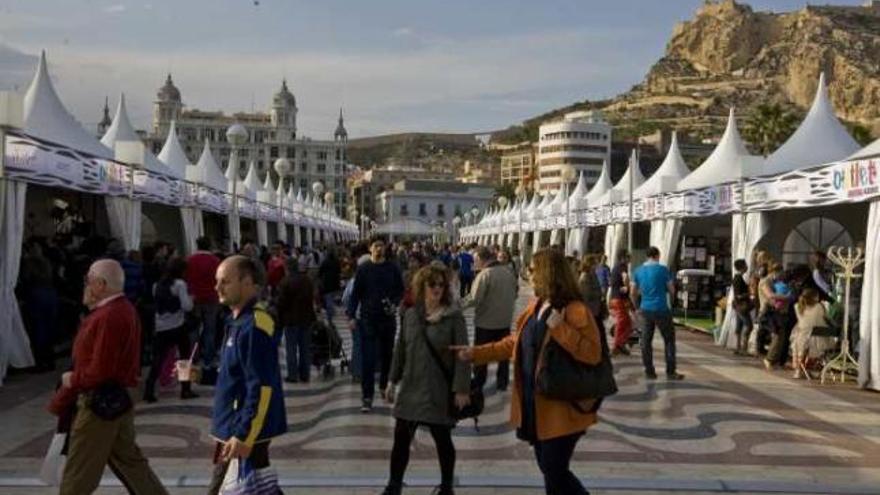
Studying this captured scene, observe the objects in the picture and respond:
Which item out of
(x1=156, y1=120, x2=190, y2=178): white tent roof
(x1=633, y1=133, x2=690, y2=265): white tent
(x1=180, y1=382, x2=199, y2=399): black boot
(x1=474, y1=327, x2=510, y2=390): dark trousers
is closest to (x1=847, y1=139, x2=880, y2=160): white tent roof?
(x1=474, y1=327, x2=510, y2=390): dark trousers

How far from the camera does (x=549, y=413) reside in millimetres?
4676

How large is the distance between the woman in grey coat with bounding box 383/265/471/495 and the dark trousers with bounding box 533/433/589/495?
86cm

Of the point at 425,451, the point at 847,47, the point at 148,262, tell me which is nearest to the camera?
the point at 425,451

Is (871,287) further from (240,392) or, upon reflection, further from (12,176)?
(12,176)

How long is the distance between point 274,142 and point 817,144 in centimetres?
13776

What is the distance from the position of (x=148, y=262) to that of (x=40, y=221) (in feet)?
15.3

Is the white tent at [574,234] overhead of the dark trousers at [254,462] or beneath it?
overhead

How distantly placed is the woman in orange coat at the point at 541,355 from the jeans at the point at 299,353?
20.7ft

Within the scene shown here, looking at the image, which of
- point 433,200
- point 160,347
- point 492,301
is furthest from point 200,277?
point 433,200

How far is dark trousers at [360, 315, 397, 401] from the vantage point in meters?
9.02

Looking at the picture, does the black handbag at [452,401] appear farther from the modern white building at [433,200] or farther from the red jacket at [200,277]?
the modern white building at [433,200]

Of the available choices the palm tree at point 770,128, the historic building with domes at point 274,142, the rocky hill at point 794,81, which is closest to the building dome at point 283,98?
the historic building with domes at point 274,142

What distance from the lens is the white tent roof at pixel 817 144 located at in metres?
17.0

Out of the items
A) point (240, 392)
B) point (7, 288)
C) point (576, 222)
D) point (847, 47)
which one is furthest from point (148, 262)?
point (847, 47)
